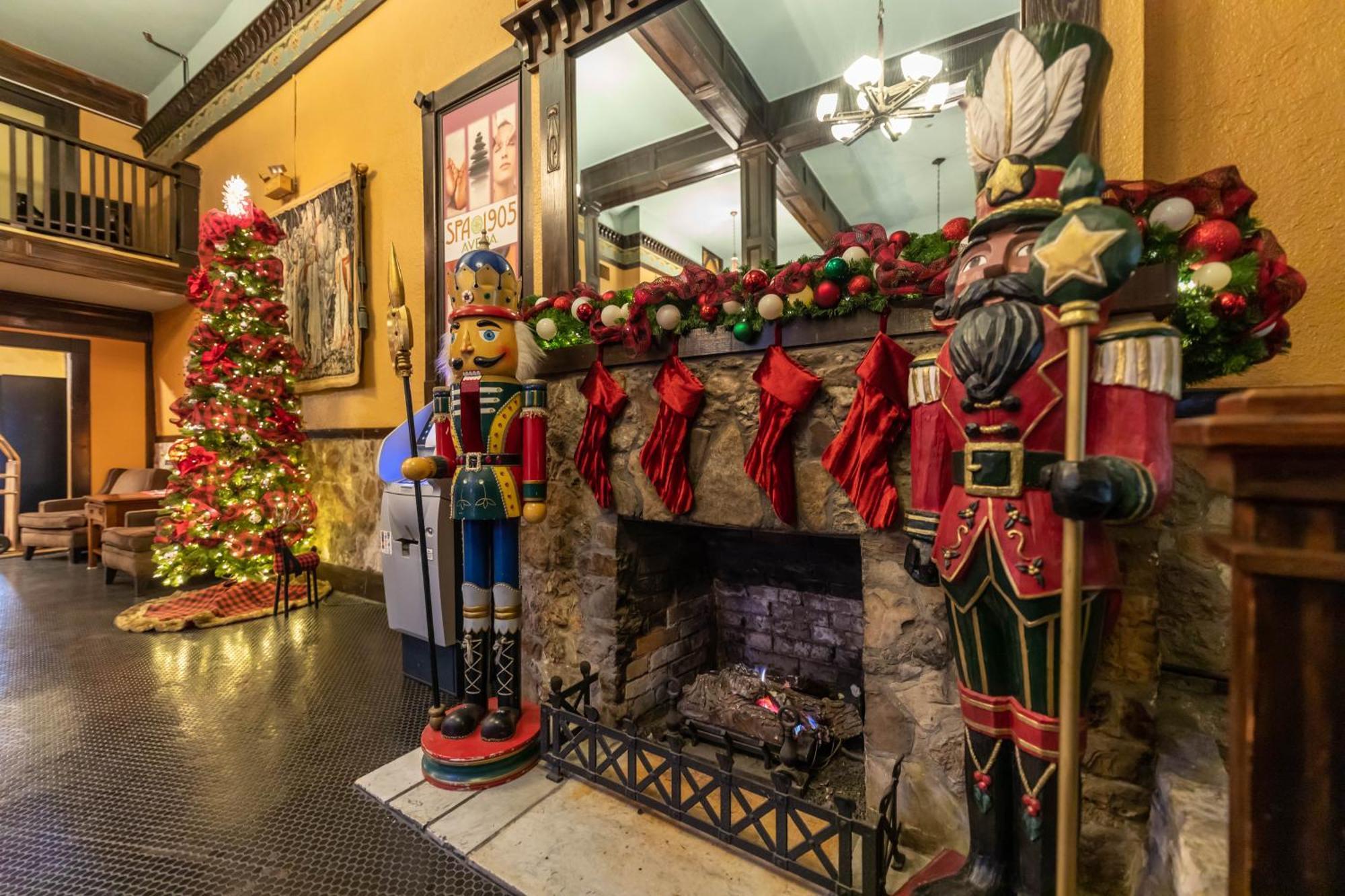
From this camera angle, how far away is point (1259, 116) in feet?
4.65

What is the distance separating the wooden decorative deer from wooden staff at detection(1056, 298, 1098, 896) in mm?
4097

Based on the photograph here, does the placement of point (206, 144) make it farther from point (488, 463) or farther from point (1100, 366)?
point (1100, 366)

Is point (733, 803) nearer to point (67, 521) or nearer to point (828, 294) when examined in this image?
point (828, 294)

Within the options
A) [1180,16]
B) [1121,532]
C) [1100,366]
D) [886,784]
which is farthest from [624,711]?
[1180,16]

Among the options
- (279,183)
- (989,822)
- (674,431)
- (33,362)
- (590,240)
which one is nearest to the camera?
(989,822)

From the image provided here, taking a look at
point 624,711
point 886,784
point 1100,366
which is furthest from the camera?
point 624,711

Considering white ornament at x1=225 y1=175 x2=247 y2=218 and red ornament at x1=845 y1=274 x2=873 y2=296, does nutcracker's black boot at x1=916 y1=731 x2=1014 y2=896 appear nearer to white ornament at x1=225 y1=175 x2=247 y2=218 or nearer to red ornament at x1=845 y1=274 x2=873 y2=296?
red ornament at x1=845 y1=274 x2=873 y2=296

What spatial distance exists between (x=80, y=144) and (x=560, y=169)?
5222 millimetres

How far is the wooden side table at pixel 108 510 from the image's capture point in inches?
175

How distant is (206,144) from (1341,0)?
25.0 feet

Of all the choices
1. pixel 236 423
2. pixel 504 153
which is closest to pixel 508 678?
pixel 504 153

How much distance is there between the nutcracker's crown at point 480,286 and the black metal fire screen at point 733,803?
1.22 metres

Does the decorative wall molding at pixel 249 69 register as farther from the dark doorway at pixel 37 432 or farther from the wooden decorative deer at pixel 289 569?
the wooden decorative deer at pixel 289 569

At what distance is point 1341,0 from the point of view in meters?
1.34
